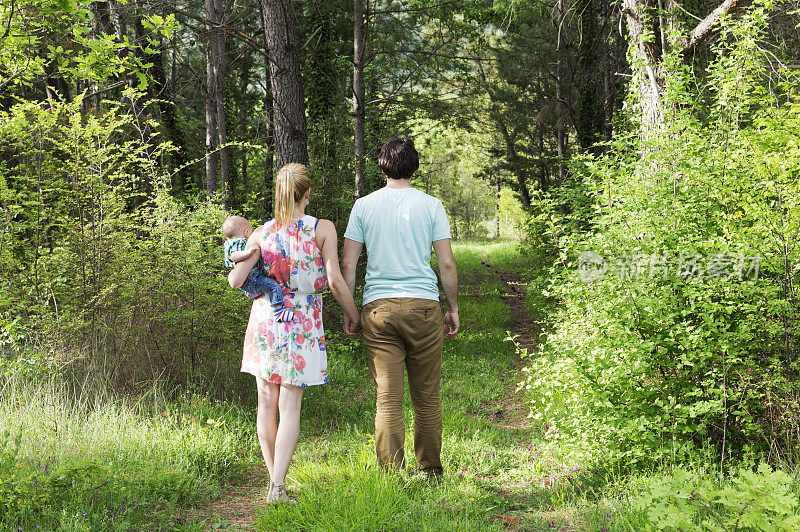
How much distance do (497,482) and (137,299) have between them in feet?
13.4

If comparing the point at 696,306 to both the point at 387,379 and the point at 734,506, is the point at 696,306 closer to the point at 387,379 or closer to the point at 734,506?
the point at 734,506

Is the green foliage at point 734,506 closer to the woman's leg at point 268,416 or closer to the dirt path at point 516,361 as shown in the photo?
the dirt path at point 516,361

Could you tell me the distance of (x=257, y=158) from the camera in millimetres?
25922

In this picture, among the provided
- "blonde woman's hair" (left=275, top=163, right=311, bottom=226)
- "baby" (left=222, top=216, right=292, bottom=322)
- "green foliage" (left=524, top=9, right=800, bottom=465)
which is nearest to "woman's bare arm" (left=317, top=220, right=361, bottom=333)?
"blonde woman's hair" (left=275, top=163, right=311, bottom=226)

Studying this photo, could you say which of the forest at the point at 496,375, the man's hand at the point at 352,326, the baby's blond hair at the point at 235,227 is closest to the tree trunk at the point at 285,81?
the forest at the point at 496,375

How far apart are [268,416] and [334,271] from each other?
3.45 feet

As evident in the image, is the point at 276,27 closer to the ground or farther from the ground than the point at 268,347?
farther from the ground

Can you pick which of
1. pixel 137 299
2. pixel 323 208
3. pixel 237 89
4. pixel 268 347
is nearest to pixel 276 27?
pixel 323 208

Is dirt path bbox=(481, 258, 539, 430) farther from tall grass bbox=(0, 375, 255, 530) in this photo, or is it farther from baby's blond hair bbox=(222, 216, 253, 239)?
tall grass bbox=(0, 375, 255, 530)

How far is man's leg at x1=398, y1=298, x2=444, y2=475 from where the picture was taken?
3.59m

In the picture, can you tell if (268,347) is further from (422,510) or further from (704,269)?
(704,269)

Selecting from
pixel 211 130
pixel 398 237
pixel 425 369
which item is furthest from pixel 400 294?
pixel 211 130

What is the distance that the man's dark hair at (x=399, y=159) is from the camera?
12.1 feet

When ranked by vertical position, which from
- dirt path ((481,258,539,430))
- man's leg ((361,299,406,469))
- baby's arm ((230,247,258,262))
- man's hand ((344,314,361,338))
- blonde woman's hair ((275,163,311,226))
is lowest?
dirt path ((481,258,539,430))
